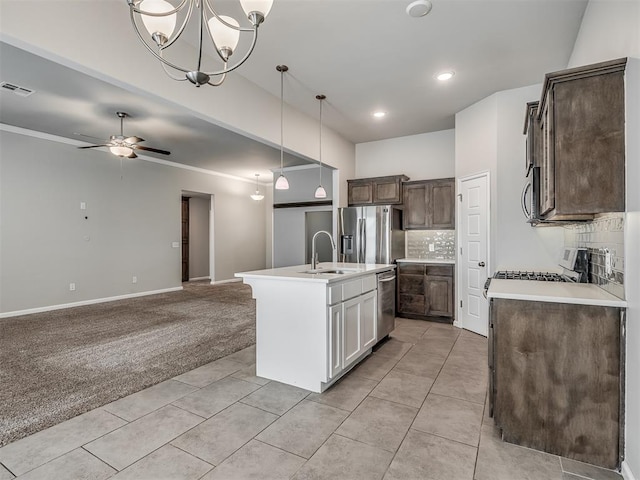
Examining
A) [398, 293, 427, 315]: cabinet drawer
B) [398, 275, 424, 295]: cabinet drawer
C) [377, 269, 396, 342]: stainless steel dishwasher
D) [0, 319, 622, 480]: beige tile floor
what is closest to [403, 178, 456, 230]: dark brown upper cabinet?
[398, 275, 424, 295]: cabinet drawer

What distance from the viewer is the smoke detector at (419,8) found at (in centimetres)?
262

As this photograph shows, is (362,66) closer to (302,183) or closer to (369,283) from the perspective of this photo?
(369,283)

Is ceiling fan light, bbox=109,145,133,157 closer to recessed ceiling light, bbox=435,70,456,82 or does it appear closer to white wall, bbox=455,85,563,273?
recessed ceiling light, bbox=435,70,456,82

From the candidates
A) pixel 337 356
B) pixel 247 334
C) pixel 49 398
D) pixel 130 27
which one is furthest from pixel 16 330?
pixel 337 356

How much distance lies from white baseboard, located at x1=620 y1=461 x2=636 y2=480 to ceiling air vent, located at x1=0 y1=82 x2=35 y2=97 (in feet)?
20.1

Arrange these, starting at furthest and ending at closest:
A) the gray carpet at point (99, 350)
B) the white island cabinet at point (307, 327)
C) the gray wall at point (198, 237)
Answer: the gray wall at point (198, 237)
the white island cabinet at point (307, 327)
the gray carpet at point (99, 350)

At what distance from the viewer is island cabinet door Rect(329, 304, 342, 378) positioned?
8.61 feet

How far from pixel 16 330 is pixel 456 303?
6018 mm

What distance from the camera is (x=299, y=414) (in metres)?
2.29

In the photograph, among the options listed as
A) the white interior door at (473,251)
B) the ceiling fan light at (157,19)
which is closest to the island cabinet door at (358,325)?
the white interior door at (473,251)

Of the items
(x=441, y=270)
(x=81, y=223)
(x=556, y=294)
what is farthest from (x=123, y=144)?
(x=556, y=294)

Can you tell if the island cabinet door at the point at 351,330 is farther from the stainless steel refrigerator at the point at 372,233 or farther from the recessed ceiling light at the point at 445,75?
the recessed ceiling light at the point at 445,75

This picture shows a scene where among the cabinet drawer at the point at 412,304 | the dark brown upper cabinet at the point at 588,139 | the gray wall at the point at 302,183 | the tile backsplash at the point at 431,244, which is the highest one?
the gray wall at the point at 302,183

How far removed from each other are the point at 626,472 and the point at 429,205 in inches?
163
